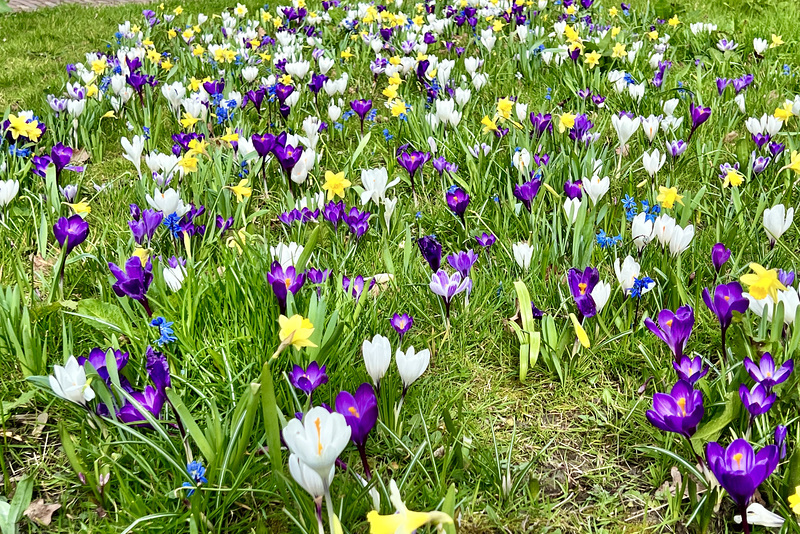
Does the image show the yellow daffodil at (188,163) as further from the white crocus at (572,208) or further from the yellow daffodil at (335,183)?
the white crocus at (572,208)

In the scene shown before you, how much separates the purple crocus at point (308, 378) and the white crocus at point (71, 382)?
1.44 feet

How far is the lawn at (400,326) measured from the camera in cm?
137

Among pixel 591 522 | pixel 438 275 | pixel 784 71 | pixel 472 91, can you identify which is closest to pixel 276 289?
Result: pixel 438 275

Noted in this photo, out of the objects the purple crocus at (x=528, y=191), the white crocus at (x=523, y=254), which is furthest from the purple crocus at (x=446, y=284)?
the purple crocus at (x=528, y=191)

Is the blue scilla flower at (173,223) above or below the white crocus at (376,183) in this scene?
above

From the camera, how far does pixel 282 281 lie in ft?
5.46

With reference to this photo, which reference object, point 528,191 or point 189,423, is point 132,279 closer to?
point 189,423

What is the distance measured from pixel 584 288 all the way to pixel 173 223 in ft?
4.39

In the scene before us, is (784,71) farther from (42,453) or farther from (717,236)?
(42,453)

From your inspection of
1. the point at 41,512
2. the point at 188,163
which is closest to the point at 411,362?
the point at 41,512

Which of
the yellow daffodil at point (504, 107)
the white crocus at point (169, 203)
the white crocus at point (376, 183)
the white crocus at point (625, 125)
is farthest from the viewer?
the yellow daffodil at point (504, 107)

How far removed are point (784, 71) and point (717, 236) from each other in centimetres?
246

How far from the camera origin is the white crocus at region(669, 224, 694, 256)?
1.95 metres

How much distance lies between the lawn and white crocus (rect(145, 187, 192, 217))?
2 cm
